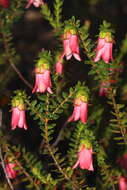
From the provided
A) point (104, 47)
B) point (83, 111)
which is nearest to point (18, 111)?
point (83, 111)

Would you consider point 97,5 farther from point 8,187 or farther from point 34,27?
point 8,187

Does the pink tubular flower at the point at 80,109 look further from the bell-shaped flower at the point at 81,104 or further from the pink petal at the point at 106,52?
the pink petal at the point at 106,52

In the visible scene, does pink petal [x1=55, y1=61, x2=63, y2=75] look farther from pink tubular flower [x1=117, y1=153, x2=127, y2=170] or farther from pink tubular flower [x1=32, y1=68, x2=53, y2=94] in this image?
pink tubular flower [x1=117, y1=153, x2=127, y2=170]

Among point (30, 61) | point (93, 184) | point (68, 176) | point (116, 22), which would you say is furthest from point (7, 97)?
point (116, 22)

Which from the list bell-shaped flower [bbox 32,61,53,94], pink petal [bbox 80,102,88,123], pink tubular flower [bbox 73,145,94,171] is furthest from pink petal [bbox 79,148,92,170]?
bell-shaped flower [bbox 32,61,53,94]

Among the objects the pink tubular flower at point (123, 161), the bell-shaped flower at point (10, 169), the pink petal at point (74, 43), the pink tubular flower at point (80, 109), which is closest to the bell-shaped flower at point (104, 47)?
the pink petal at point (74, 43)

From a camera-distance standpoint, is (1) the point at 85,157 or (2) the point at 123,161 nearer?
(1) the point at 85,157

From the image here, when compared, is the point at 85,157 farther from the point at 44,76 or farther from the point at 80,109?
the point at 44,76

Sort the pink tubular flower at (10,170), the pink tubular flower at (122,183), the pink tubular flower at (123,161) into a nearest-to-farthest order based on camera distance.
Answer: the pink tubular flower at (10,170) → the pink tubular flower at (122,183) → the pink tubular flower at (123,161)
